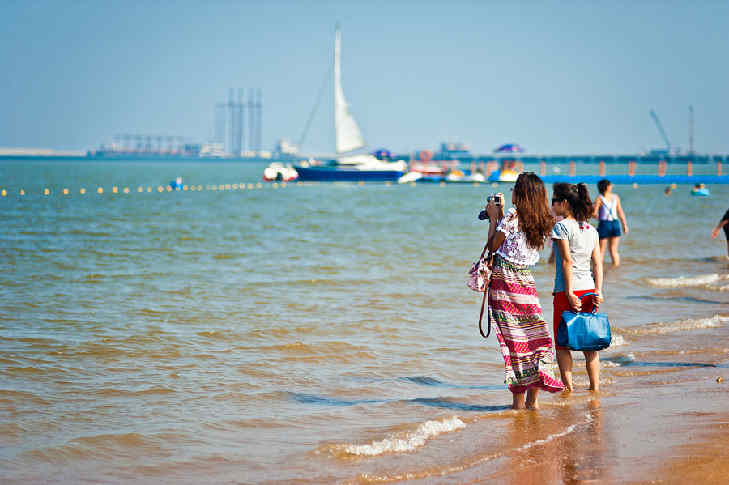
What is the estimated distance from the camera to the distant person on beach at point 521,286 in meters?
6.35

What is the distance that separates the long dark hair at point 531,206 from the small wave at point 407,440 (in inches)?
58.9

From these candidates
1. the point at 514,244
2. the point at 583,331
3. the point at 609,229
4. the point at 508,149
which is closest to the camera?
the point at 514,244

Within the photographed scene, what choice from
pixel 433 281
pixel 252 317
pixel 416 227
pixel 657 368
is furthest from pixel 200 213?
pixel 657 368

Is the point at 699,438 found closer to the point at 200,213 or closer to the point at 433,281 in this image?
the point at 433,281

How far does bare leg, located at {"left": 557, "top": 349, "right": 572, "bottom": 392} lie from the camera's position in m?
7.18

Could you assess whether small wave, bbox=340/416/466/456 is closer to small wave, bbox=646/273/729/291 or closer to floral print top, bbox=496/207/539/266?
floral print top, bbox=496/207/539/266

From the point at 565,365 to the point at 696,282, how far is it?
8740mm

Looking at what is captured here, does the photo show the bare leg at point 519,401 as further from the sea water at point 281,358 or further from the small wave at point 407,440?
the small wave at point 407,440

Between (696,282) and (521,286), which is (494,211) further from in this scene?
(696,282)

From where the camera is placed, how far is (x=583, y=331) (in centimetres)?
674

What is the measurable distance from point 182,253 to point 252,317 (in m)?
10.6

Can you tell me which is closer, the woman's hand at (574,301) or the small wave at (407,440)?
the small wave at (407,440)

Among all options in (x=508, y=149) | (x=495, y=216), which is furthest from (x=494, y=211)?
(x=508, y=149)

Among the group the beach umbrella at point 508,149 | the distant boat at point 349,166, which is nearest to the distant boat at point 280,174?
the distant boat at point 349,166
